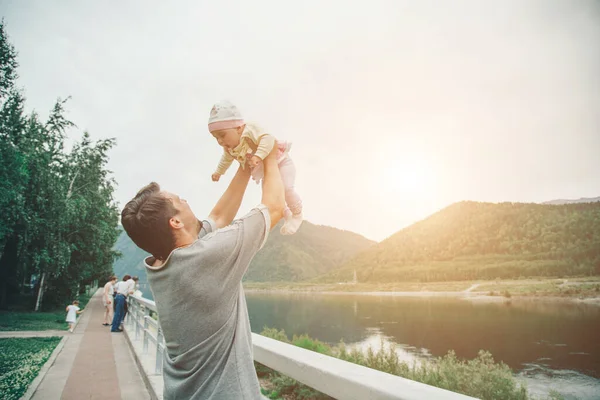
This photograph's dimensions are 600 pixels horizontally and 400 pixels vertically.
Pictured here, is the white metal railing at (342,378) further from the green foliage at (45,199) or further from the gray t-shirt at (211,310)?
the green foliage at (45,199)

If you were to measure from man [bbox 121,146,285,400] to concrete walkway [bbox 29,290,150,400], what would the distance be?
479cm

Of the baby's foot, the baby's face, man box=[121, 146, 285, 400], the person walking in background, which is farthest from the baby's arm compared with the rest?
the person walking in background

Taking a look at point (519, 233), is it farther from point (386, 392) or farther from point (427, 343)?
point (386, 392)

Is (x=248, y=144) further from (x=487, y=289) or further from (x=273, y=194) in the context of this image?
(x=487, y=289)

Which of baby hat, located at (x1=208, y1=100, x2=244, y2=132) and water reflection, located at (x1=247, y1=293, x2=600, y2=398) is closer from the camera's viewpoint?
baby hat, located at (x1=208, y1=100, x2=244, y2=132)

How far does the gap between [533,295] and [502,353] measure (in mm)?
59979

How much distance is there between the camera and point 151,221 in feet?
4.70

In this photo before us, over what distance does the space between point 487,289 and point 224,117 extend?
10727 cm

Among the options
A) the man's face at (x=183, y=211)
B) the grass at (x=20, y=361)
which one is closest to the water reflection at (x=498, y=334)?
the grass at (x=20, y=361)

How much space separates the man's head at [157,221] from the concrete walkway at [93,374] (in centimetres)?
482

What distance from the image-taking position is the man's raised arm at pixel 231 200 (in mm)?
1912

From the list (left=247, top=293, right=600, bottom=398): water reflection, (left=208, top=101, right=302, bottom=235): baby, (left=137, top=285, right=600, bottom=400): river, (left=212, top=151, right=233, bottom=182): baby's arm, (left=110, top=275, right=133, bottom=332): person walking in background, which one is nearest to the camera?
(left=208, top=101, right=302, bottom=235): baby

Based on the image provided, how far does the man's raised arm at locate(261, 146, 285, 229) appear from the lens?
4.53 feet

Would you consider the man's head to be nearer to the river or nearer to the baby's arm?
the baby's arm
